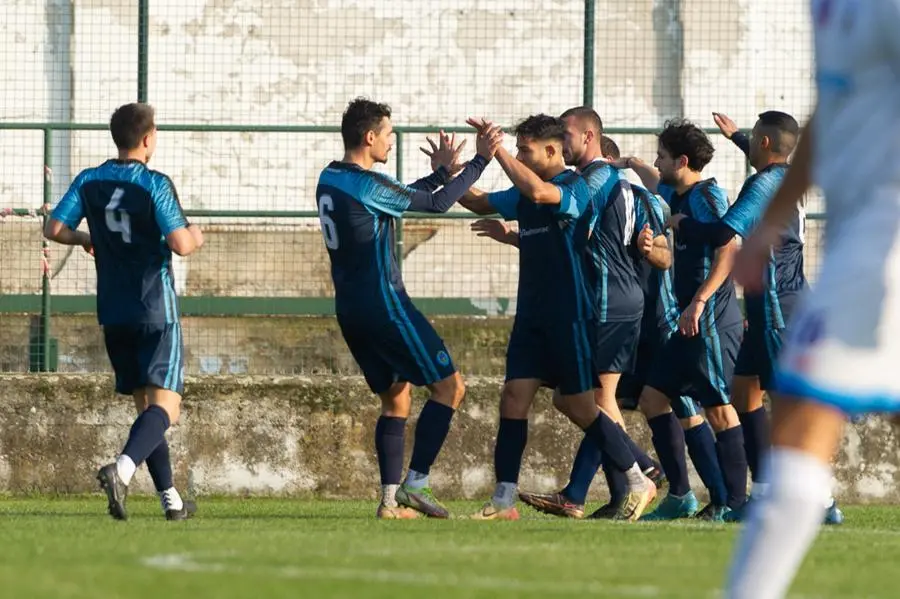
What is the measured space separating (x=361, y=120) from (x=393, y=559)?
374 centimetres

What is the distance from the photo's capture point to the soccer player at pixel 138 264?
8.98 metres

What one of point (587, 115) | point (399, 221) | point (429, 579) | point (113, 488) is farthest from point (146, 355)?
point (399, 221)

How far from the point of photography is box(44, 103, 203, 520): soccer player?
353 inches

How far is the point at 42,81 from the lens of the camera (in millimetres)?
16344

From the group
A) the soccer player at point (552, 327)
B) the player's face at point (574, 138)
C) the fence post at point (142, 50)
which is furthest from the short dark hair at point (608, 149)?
the fence post at point (142, 50)

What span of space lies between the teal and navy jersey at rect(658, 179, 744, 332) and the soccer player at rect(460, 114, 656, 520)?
0.69m

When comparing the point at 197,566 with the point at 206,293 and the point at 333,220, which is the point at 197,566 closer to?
the point at 333,220

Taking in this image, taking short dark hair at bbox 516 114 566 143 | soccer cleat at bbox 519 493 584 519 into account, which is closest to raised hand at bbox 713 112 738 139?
short dark hair at bbox 516 114 566 143

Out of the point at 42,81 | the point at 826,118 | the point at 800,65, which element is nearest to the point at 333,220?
the point at 826,118

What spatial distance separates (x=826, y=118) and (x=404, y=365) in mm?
5350

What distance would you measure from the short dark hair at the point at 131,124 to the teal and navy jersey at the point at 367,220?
0.97 meters

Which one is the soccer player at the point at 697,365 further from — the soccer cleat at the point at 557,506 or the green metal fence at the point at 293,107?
the green metal fence at the point at 293,107

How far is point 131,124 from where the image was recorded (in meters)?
9.09

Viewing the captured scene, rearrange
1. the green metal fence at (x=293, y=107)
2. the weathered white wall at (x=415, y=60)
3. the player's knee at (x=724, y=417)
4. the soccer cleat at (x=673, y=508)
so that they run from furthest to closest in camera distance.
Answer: the weathered white wall at (x=415, y=60)
the green metal fence at (x=293, y=107)
the soccer cleat at (x=673, y=508)
the player's knee at (x=724, y=417)
